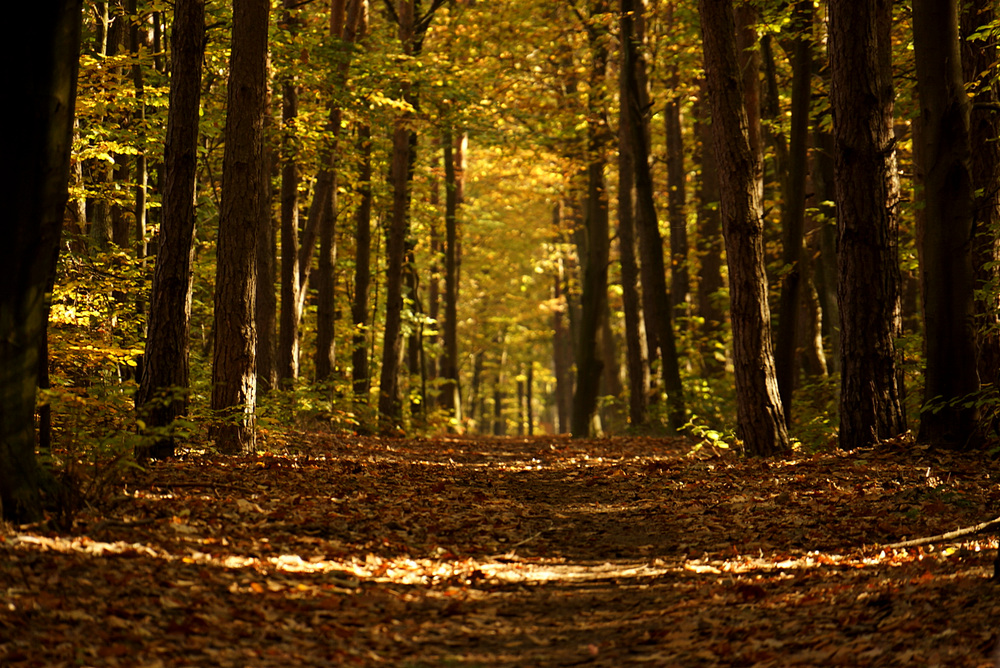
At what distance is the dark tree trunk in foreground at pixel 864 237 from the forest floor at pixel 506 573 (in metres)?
0.69

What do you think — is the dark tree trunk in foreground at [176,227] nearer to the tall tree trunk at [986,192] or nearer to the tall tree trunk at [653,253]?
the tall tree trunk at [986,192]

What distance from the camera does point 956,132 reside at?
9.12 meters

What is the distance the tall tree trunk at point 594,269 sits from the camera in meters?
19.8

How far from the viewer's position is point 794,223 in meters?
13.0

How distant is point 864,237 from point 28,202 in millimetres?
8736

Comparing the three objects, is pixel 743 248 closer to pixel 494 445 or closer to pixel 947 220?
pixel 947 220

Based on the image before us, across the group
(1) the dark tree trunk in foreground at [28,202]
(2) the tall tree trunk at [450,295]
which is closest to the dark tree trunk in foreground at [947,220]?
(1) the dark tree trunk in foreground at [28,202]

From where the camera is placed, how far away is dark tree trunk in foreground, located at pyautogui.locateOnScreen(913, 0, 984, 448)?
911cm

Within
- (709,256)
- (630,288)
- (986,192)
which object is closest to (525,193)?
(630,288)

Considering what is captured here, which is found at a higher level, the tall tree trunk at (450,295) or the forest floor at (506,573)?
the tall tree trunk at (450,295)

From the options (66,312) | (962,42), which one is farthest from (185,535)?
(962,42)

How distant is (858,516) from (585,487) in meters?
4.02

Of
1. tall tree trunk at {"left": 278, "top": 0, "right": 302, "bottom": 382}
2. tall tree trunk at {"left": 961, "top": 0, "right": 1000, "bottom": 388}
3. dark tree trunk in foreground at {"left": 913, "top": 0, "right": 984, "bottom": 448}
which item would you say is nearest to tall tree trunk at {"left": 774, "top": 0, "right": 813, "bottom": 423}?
tall tree trunk at {"left": 961, "top": 0, "right": 1000, "bottom": 388}

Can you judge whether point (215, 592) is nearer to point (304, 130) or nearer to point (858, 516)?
point (858, 516)
